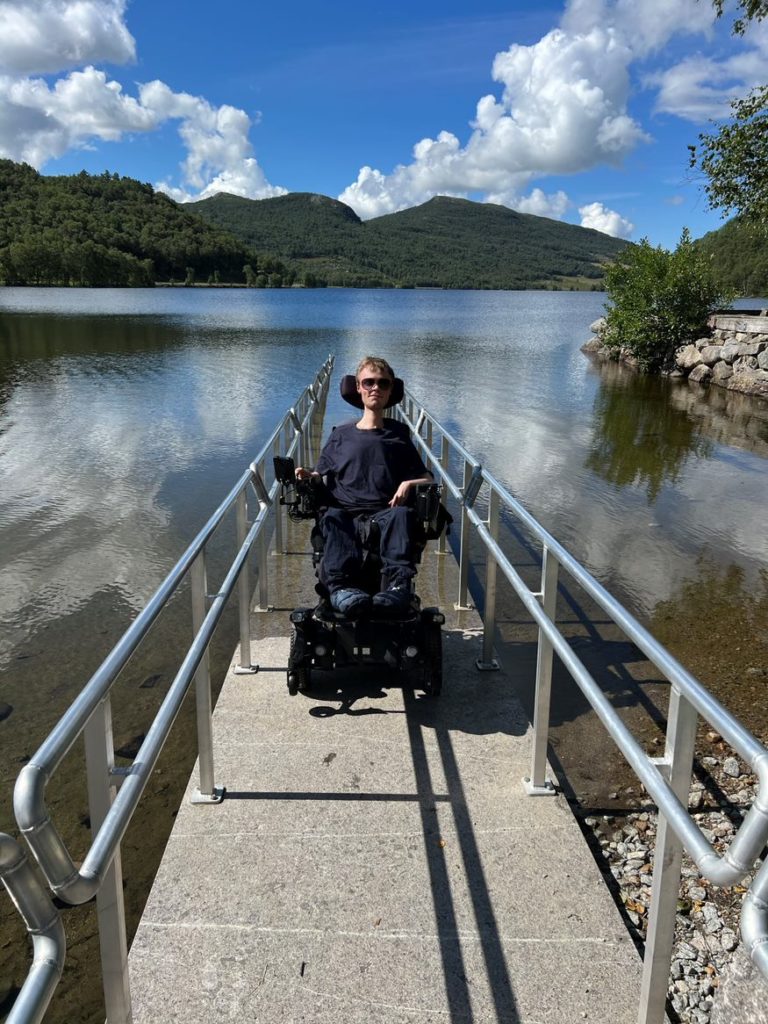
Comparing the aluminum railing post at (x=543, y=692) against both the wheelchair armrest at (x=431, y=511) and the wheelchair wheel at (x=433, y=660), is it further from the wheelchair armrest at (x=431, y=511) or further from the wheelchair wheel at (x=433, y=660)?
the wheelchair armrest at (x=431, y=511)

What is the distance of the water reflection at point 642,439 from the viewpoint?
39.0ft

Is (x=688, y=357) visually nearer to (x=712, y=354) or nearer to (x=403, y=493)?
(x=712, y=354)

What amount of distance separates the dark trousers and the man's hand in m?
0.16

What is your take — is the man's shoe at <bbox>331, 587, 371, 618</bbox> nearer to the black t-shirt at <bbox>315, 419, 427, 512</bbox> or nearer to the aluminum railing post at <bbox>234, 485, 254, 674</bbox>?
the aluminum railing post at <bbox>234, 485, 254, 674</bbox>

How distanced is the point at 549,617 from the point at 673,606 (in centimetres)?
388

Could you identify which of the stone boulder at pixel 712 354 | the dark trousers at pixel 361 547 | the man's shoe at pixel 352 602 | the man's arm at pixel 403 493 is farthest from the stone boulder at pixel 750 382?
the man's shoe at pixel 352 602

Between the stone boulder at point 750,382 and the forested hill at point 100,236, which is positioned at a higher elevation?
the forested hill at point 100,236

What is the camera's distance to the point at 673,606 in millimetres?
6648

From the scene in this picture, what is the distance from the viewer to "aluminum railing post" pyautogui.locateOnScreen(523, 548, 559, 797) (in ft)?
10.6

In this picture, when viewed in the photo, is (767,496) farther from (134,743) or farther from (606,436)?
(134,743)

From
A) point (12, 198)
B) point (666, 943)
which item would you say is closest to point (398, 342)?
point (666, 943)

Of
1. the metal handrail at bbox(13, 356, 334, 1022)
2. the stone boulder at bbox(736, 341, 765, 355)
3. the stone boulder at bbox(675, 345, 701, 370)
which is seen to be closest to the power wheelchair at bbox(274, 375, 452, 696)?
the metal handrail at bbox(13, 356, 334, 1022)

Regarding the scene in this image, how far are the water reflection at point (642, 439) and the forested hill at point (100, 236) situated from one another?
297ft

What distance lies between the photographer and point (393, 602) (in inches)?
152
